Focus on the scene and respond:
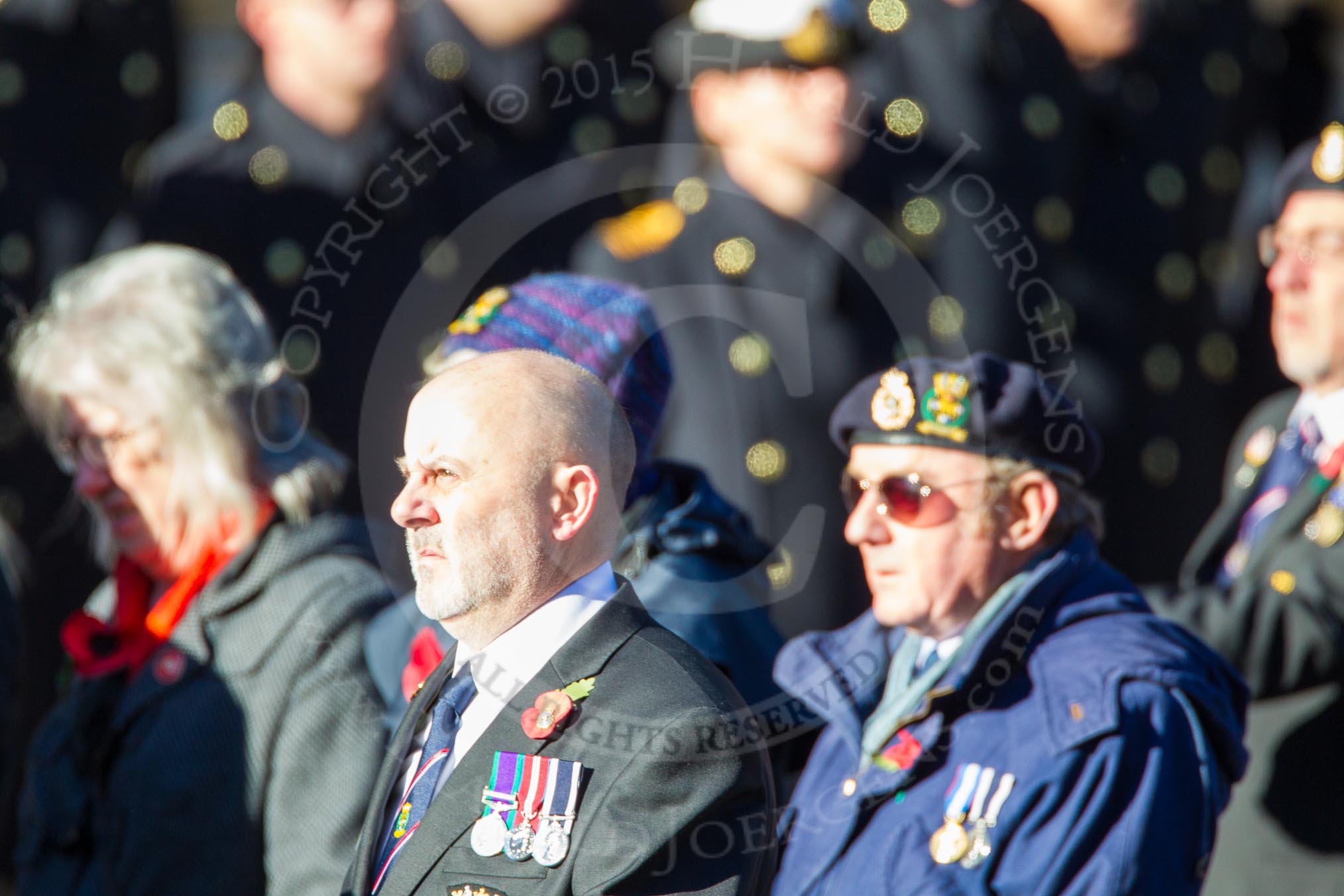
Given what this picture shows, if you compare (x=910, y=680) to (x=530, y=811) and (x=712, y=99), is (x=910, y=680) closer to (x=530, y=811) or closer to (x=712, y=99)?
(x=530, y=811)

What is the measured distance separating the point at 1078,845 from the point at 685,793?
2.29 feet

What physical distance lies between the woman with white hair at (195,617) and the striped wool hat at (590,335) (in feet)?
1.34

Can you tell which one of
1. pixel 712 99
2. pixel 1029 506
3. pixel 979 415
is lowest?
pixel 1029 506

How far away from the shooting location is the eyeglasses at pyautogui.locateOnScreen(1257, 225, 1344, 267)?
9.73 feet

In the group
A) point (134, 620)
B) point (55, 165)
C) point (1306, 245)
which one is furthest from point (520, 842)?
point (55, 165)

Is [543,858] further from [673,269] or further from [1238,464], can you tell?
[1238,464]

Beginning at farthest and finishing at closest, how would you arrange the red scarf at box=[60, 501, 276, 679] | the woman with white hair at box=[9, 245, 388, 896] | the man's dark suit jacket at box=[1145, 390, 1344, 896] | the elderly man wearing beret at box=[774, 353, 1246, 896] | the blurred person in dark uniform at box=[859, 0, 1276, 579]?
the blurred person in dark uniform at box=[859, 0, 1276, 579] → the man's dark suit jacket at box=[1145, 390, 1344, 896] → the red scarf at box=[60, 501, 276, 679] → the woman with white hair at box=[9, 245, 388, 896] → the elderly man wearing beret at box=[774, 353, 1246, 896]

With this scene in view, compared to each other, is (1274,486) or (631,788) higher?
(631,788)

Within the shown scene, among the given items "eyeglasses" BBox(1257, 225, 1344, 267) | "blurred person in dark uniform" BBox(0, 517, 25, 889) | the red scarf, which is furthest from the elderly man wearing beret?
"blurred person in dark uniform" BBox(0, 517, 25, 889)

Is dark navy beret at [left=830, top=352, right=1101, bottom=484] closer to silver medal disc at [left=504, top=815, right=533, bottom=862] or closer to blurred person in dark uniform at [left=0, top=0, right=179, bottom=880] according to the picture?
silver medal disc at [left=504, top=815, right=533, bottom=862]

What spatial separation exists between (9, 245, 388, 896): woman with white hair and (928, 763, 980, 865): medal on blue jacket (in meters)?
0.86

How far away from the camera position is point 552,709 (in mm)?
1778

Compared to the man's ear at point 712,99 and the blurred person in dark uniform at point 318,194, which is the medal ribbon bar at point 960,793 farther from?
the blurred person in dark uniform at point 318,194

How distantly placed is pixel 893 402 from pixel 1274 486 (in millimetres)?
1052
